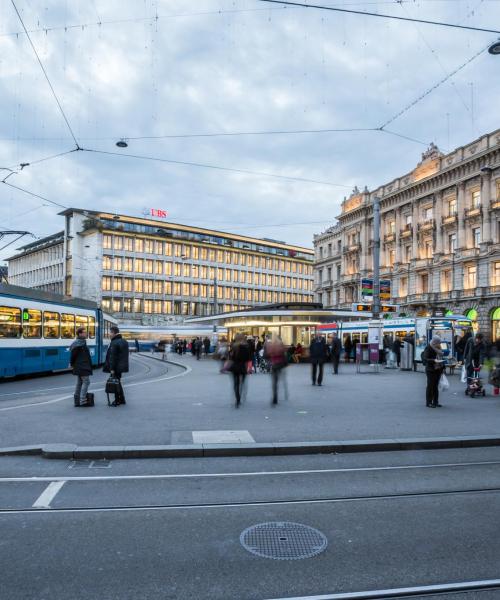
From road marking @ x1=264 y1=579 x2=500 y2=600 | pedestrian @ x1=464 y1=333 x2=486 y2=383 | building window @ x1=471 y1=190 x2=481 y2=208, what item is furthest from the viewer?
building window @ x1=471 y1=190 x2=481 y2=208

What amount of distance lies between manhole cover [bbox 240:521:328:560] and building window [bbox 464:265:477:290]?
170ft

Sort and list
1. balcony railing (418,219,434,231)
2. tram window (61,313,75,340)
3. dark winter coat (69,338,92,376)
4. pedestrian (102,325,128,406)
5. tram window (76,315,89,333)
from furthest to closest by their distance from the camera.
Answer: balcony railing (418,219,434,231)
tram window (76,315,89,333)
tram window (61,313,75,340)
pedestrian (102,325,128,406)
dark winter coat (69,338,92,376)

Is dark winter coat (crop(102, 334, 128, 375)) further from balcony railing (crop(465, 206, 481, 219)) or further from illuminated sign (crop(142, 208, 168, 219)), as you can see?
illuminated sign (crop(142, 208, 168, 219))

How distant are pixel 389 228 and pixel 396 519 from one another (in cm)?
6520

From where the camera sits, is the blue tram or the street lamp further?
the blue tram

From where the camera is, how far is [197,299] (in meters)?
105

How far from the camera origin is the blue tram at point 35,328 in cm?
1947

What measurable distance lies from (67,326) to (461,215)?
4312 cm

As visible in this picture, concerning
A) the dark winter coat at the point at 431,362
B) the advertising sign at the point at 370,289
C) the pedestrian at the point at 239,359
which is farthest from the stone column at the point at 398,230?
the pedestrian at the point at 239,359

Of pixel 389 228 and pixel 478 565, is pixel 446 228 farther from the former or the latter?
pixel 478 565

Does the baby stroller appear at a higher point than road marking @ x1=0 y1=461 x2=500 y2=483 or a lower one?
higher

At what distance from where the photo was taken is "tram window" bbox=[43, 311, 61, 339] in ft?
72.5

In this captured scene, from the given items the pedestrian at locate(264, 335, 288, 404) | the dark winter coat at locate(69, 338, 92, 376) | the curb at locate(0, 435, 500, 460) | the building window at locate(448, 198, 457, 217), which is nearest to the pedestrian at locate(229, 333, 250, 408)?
the pedestrian at locate(264, 335, 288, 404)

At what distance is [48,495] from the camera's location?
5836 millimetres
